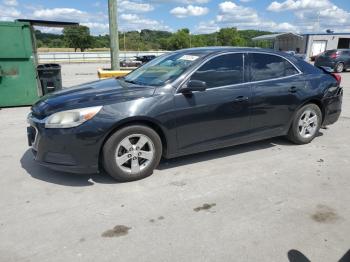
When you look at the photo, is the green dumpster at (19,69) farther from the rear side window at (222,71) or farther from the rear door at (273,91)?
the rear door at (273,91)

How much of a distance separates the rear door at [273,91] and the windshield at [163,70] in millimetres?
970

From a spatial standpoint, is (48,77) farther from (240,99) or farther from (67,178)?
(240,99)

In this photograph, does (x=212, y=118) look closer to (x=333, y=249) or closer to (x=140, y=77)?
(x=140, y=77)

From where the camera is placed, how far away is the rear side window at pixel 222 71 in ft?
14.1

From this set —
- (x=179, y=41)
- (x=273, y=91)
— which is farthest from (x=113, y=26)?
(x=179, y=41)

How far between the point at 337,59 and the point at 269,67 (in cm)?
1893

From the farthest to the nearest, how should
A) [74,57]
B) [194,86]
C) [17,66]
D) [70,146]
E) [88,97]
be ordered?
[74,57]
[17,66]
[194,86]
[88,97]
[70,146]

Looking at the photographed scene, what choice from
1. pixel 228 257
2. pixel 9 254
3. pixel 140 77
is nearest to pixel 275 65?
pixel 140 77

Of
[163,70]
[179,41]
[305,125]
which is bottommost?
[305,125]

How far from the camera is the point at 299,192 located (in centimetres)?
372

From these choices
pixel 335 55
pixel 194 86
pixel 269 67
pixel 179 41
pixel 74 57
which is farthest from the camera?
pixel 179 41

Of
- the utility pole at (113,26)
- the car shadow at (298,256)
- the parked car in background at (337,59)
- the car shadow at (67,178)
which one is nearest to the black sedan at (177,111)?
the car shadow at (67,178)

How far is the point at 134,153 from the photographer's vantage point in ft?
12.8

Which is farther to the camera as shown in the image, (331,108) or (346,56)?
(346,56)
